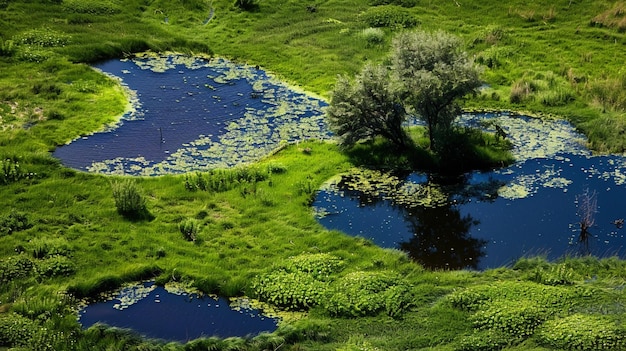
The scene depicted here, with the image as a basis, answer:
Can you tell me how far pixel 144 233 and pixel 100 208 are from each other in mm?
2565

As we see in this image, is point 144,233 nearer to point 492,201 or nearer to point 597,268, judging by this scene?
point 492,201

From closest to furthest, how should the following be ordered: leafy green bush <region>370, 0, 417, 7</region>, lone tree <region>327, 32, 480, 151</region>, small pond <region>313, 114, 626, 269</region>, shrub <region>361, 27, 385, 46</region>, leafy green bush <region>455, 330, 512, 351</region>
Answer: leafy green bush <region>455, 330, 512, 351</region> → small pond <region>313, 114, 626, 269</region> → lone tree <region>327, 32, 480, 151</region> → shrub <region>361, 27, 385, 46</region> → leafy green bush <region>370, 0, 417, 7</region>

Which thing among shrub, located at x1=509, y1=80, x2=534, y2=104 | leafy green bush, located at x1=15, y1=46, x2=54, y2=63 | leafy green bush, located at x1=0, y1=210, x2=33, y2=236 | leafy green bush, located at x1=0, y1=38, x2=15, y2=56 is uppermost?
leafy green bush, located at x1=0, y1=38, x2=15, y2=56

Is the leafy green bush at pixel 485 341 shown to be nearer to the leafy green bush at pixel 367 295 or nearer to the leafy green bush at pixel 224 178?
the leafy green bush at pixel 367 295

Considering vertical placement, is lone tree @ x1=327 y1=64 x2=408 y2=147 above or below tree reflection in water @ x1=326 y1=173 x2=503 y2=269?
above

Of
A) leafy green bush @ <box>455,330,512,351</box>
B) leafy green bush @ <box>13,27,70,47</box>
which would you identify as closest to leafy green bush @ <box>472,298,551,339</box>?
leafy green bush @ <box>455,330,512,351</box>

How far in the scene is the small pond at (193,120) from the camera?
30531 mm

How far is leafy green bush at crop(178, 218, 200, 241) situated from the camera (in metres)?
24.8

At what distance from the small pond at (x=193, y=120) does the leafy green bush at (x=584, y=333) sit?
52.4 feet

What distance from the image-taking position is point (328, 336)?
19703 mm

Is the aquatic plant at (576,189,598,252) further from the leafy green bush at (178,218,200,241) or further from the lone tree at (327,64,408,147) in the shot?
the leafy green bush at (178,218,200,241)

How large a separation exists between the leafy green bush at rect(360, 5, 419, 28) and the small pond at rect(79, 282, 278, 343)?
2762cm

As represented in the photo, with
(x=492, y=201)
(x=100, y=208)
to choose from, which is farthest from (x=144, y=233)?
(x=492, y=201)

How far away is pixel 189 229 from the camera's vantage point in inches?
979
